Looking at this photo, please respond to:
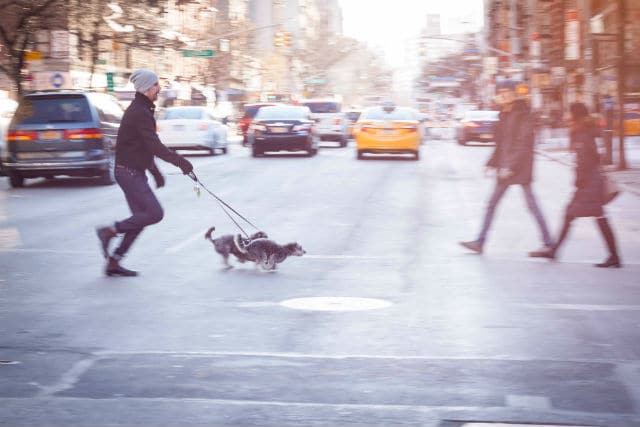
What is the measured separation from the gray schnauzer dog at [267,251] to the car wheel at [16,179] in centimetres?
1273

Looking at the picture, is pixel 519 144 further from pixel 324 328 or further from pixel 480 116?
pixel 480 116

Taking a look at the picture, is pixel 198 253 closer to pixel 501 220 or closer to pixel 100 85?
pixel 501 220

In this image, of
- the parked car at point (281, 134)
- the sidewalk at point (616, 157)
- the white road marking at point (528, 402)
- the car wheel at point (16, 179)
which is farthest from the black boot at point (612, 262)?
the parked car at point (281, 134)

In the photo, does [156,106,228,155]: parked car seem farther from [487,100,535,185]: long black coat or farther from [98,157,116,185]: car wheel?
[487,100,535,185]: long black coat

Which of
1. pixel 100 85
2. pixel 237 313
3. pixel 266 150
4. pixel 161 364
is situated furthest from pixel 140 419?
pixel 100 85

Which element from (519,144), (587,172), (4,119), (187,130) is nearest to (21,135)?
(4,119)

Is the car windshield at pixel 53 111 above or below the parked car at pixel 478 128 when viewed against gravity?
above

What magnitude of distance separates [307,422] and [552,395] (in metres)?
1.36

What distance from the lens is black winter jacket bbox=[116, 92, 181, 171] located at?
10.4 meters

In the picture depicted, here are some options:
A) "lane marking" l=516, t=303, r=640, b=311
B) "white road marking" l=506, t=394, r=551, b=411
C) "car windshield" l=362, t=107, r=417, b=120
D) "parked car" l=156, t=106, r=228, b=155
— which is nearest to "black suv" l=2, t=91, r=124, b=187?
"parked car" l=156, t=106, r=228, b=155

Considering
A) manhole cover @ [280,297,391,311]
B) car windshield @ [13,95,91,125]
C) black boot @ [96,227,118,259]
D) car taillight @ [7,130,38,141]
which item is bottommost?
manhole cover @ [280,297,391,311]

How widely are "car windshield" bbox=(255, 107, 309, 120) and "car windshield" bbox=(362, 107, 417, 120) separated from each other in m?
2.31

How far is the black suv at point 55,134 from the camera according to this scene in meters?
22.0

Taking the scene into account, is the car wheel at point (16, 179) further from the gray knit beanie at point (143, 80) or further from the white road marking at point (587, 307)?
the white road marking at point (587, 307)
